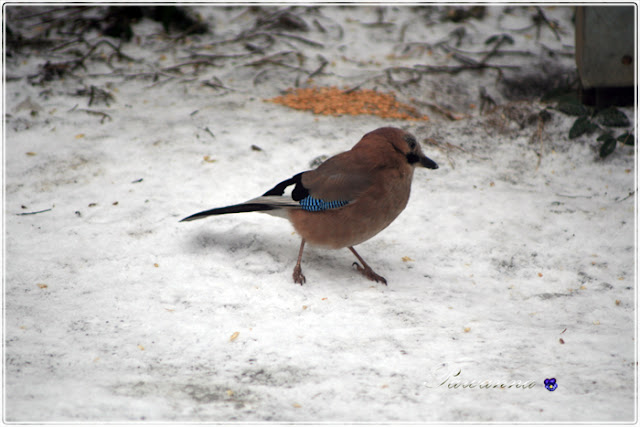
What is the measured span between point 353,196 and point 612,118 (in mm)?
2924

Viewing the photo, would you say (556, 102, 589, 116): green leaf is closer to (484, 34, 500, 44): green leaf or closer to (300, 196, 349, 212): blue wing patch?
(484, 34, 500, 44): green leaf

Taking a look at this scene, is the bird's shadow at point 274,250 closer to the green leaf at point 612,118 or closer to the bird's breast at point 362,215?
the bird's breast at point 362,215

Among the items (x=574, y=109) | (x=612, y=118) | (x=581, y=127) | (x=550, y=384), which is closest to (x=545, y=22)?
(x=574, y=109)

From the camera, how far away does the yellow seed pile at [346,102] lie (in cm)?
573

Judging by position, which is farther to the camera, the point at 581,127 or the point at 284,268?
the point at 581,127

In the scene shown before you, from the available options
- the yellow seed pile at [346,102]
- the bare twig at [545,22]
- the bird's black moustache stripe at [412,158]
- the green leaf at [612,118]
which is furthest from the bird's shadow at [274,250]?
the bare twig at [545,22]

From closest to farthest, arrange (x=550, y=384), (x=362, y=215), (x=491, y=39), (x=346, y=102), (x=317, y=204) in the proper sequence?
1. (x=550, y=384)
2. (x=362, y=215)
3. (x=317, y=204)
4. (x=346, y=102)
5. (x=491, y=39)

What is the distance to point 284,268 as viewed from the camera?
379 centimetres

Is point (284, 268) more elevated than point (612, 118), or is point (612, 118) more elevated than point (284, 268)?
point (612, 118)

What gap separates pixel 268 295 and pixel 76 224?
1.50 meters

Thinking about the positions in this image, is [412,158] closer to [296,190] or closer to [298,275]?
[296,190]

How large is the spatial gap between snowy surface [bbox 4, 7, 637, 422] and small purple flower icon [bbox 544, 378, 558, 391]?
4 centimetres

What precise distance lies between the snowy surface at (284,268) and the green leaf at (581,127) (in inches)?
4.6

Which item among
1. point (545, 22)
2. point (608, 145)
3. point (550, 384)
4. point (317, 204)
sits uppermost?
point (545, 22)
